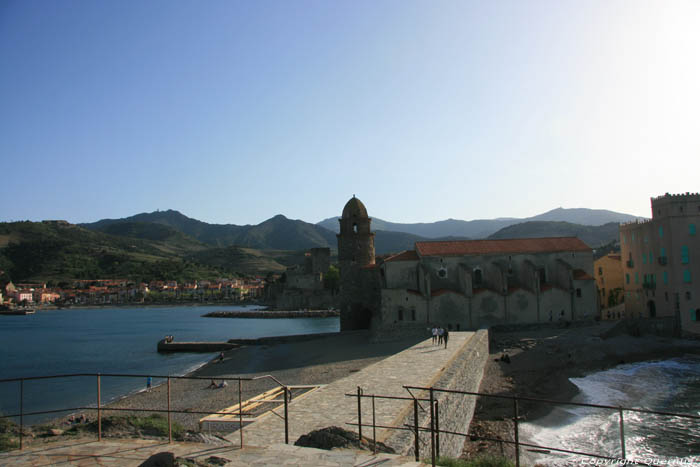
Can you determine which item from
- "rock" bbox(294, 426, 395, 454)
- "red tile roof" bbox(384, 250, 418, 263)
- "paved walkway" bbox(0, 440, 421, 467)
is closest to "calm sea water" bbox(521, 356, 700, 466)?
"rock" bbox(294, 426, 395, 454)

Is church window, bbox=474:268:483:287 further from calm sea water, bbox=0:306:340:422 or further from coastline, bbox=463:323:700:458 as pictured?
calm sea water, bbox=0:306:340:422

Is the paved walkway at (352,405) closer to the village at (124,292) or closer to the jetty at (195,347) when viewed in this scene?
the jetty at (195,347)

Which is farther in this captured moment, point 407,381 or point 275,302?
point 275,302

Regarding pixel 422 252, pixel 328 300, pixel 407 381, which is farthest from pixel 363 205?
pixel 328 300

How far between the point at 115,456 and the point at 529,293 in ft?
102

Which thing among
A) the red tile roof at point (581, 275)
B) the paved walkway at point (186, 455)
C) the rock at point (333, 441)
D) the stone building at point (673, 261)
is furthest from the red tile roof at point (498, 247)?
the paved walkway at point (186, 455)

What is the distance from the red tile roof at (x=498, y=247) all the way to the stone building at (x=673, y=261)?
14.8 ft

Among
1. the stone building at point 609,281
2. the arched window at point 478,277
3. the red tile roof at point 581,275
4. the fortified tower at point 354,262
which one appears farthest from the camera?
the stone building at point 609,281

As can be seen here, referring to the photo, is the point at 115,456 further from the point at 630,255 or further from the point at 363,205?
the point at 630,255


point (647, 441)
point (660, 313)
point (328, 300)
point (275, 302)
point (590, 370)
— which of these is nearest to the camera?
point (647, 441)

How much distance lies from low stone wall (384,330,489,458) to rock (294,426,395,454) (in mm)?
814

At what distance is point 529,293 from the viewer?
33781 millimetres

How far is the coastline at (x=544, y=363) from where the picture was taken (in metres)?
Result: 17.2

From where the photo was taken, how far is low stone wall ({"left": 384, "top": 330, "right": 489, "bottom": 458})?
905 centimetres
